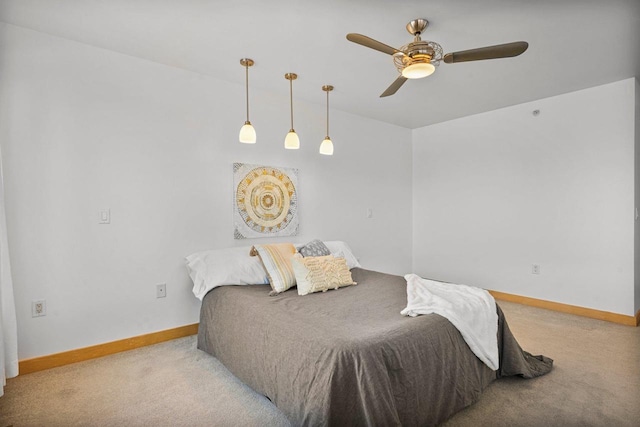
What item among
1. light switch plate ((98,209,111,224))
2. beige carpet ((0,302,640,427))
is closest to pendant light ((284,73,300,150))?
light switch plate ((98,209,111,224))

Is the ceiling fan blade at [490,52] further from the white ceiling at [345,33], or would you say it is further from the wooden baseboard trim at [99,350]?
the wooden baseboard trim at [99,350]

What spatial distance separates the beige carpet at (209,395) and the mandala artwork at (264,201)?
1261mm

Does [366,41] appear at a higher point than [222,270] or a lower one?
higher

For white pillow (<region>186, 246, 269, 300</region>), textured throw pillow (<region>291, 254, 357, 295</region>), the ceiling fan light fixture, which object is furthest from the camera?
white pillow (<region>186, 246, 269, 300</region>)

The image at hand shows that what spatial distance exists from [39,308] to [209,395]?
1.42 metres

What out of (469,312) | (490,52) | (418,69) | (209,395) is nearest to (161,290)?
(209,395)

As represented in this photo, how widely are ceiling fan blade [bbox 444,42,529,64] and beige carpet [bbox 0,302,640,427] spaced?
2.06 m

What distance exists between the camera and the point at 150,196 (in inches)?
111

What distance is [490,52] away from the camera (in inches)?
76.7

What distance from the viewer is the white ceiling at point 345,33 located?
207 cm

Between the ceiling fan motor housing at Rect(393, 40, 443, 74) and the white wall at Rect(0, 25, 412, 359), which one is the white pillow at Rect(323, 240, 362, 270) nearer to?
the white wall at Rect(0, 25, 412, 359)

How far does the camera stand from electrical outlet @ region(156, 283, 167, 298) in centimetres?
287

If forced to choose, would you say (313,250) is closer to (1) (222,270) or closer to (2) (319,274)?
(2) (319,274)

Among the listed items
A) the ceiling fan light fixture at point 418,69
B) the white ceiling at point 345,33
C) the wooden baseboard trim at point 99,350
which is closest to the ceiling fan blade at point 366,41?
the ceiling fan light fixture at point 418,69
